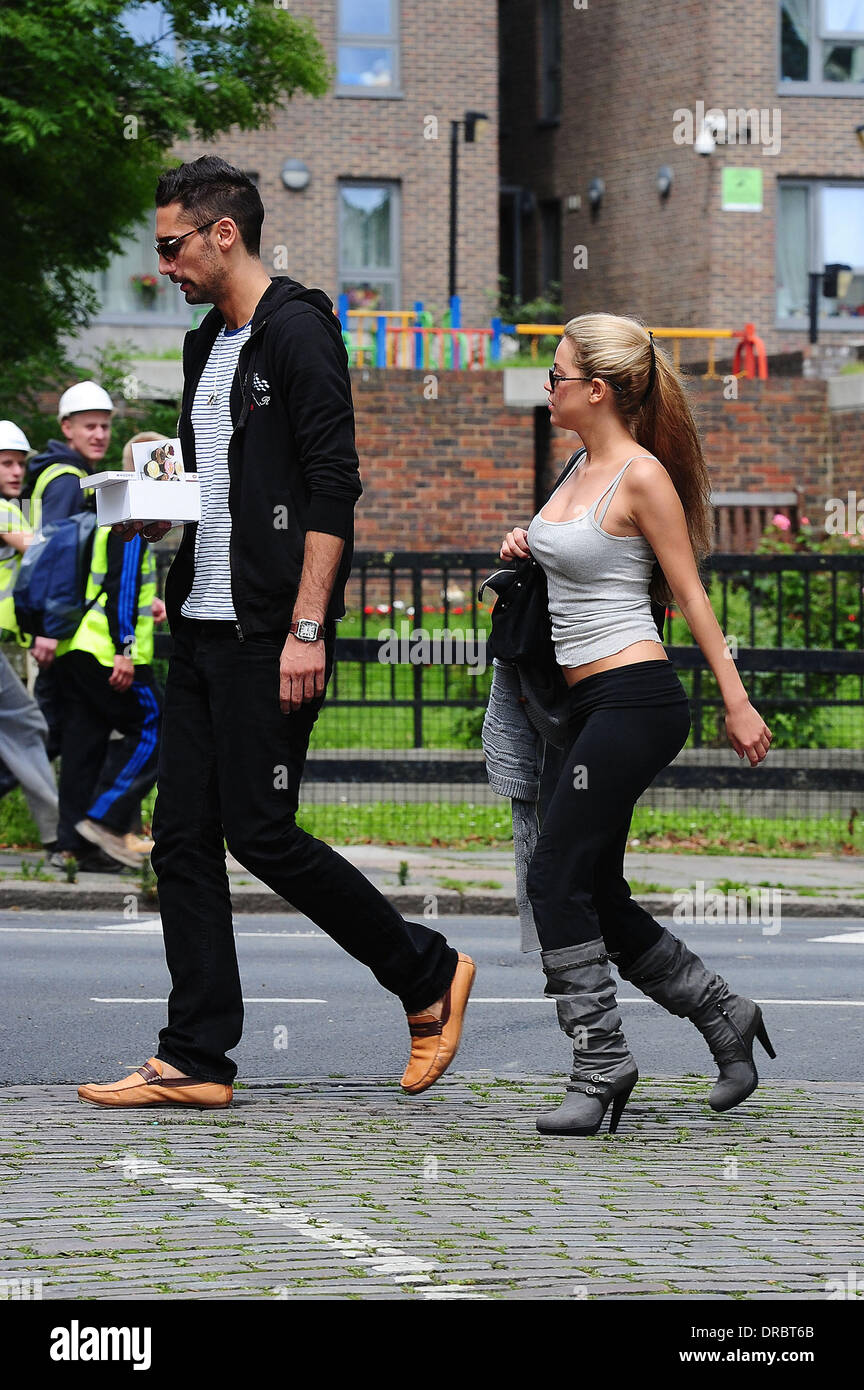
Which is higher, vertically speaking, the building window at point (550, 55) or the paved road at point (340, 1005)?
the building window at point (550, 55)

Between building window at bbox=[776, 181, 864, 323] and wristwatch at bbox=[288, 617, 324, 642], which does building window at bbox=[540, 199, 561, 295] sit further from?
wristwatch at bbox=[288, 617, 324, 642]

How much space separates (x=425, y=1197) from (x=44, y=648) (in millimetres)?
6085

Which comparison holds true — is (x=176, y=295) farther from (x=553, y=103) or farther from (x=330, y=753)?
(x=330, y=753)

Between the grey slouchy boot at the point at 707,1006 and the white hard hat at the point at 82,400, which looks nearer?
the grey slouchy boot at the point at 707,1006

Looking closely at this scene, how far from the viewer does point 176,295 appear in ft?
102

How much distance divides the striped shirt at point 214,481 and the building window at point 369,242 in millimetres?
26858

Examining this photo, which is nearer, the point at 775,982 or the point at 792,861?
the point at 775,982

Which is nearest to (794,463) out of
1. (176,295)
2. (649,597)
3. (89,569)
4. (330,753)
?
(176,295)

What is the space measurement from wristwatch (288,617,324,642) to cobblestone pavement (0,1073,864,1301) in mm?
1185

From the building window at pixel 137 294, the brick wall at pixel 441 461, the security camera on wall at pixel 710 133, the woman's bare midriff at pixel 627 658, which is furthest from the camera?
the building window at pixel 137 294

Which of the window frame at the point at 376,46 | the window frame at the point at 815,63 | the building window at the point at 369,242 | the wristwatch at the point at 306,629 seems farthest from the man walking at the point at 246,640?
the window frame at the point at 815,63

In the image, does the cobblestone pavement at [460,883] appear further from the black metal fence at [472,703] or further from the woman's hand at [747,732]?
the woman's hand at [747,732]

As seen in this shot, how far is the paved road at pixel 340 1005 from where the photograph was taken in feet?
21.1

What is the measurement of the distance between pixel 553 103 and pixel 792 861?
2532 cm
